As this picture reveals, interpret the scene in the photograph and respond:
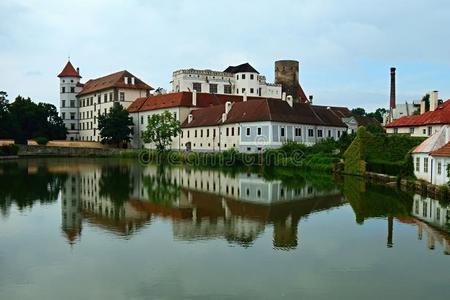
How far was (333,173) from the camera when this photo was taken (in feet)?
124

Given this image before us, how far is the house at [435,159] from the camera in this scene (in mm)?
23688


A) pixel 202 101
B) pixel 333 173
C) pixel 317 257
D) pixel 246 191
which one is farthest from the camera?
pixel 202 101

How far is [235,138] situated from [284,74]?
111 ft

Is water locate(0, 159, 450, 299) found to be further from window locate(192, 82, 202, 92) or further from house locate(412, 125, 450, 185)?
window locate(192, 82, 202, 92)

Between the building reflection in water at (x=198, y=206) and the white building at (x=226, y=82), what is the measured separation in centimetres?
4617

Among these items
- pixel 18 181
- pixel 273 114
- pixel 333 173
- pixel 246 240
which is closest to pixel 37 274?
pixel 246 240

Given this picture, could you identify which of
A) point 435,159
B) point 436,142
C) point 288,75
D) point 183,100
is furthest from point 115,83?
point 435,159

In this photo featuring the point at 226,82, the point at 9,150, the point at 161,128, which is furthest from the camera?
the point at 226,82

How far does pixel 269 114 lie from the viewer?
5078cm

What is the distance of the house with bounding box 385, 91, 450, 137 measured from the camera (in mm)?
38188

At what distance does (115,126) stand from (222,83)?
1682 cm

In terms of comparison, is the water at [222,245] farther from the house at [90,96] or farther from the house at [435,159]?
the house at [90,96]

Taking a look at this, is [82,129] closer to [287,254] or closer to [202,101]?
[202,101]

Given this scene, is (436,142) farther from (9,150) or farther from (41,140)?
(41,140)
